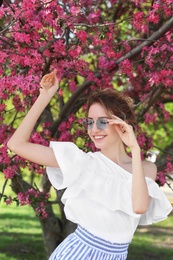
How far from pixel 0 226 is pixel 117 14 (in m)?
5.58

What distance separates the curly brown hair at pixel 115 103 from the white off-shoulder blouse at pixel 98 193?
0.79 ft

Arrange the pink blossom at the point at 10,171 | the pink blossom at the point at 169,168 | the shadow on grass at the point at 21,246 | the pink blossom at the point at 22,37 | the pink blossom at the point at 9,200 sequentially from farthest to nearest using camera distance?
the shadow on grass at the point at 21,246
the pink blossom at the point at 169,168
the pink blossom at the point at 9,200
the pink blossom at the point at 10,171
the pink blossom at the point at 22,37

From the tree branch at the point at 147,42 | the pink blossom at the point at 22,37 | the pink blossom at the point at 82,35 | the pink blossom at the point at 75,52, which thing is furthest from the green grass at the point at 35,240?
the pink blossom at the point at 22,37

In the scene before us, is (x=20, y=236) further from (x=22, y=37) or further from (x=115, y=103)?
(x=115, y=103)

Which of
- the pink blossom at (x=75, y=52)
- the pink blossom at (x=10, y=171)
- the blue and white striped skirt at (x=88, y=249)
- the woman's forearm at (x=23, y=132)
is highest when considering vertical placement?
the pink blossom at (x=75, y=52)

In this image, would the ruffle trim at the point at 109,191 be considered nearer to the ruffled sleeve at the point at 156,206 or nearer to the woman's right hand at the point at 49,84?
the ruffled sleeve at the point at 156,206

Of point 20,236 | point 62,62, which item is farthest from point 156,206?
point 20,236

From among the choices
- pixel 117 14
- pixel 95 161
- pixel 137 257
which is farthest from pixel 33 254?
pixel 95 161

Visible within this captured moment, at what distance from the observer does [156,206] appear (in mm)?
3227

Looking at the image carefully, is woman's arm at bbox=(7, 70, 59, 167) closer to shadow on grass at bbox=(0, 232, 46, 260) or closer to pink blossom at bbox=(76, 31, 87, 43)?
pink blossom at bbox=(76, 31, 87, 43)

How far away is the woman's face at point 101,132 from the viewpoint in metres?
3.19

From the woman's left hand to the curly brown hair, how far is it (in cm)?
6

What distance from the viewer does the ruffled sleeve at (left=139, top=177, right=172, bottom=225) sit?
124 inches

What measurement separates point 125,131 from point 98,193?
336 mm
